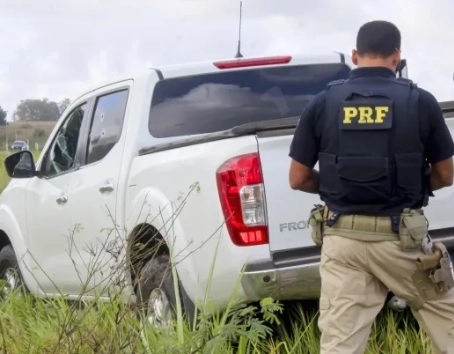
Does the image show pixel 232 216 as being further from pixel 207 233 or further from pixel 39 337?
pixel 39 337

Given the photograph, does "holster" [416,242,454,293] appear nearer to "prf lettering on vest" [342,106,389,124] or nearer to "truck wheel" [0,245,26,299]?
"prf lettering on vest" [342,106,389,124]

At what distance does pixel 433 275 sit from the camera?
158 inches

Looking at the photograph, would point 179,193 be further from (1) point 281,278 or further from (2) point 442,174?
(2) point 442,174

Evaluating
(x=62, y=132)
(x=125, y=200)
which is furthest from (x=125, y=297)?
(x=62, y=132)

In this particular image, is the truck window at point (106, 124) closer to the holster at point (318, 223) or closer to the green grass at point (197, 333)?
the green grass at point (197, 333)

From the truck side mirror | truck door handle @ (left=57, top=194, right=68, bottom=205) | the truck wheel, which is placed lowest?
the truck wheel

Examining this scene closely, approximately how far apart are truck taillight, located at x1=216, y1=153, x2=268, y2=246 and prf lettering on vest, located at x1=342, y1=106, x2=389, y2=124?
0.80 metres

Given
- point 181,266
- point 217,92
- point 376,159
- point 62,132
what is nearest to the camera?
point 376,159

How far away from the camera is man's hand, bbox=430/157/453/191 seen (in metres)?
4.09

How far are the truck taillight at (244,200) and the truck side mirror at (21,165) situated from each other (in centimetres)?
275

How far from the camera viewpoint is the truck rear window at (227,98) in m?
→ 6.11

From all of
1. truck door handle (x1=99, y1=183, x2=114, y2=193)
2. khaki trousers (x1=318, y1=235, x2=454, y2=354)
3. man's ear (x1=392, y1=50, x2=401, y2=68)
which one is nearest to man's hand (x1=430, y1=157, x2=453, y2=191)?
khaki trousers (x1=318, y1=235, x2=454, y2=354)

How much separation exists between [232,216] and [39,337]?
48.9 inches

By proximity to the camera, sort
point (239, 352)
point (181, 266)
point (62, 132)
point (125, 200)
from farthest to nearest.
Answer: point (62, 132)
point (125, 200)
point (181, 266)
point (239, 352)
